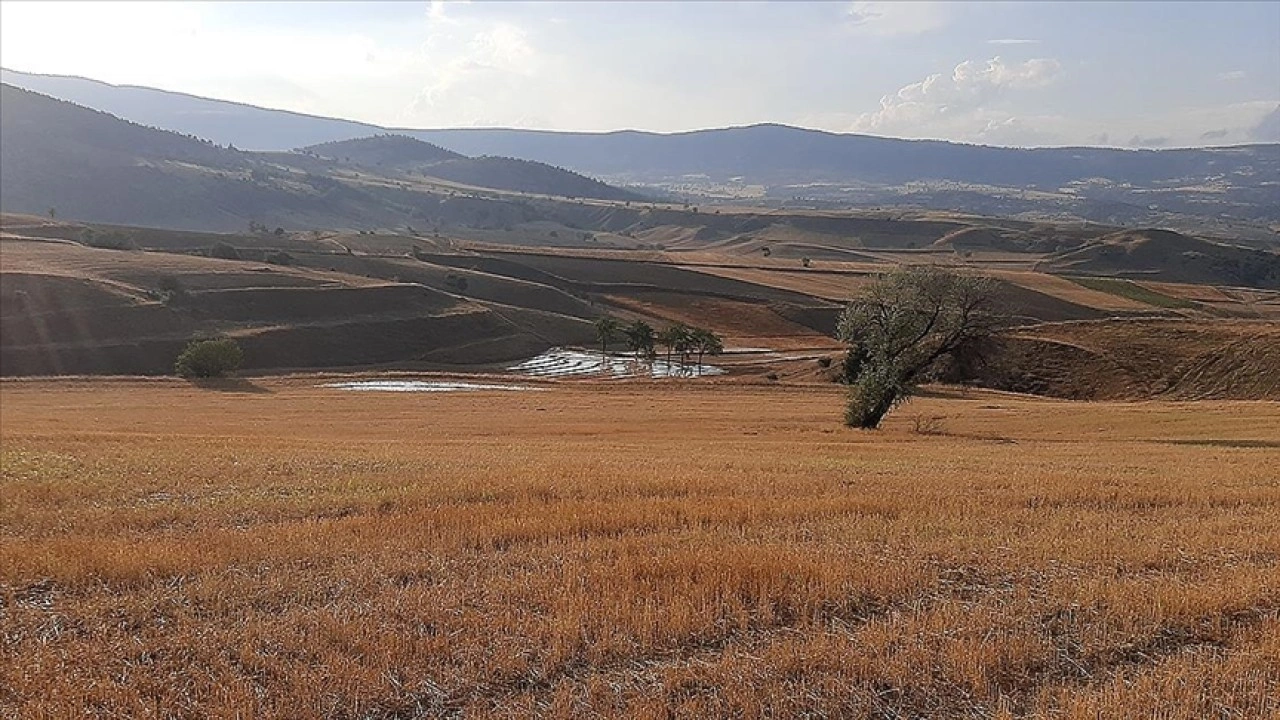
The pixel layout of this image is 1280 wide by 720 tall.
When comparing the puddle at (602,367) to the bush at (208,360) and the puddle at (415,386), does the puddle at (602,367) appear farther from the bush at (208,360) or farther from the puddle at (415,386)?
the bush at (208,360)

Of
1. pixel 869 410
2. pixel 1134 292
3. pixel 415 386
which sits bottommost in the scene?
pixel 415 386

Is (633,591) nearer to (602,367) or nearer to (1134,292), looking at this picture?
(602,367)

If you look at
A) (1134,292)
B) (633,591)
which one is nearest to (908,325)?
(633,591)

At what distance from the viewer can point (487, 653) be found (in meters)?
8.88

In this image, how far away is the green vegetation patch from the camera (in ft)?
482

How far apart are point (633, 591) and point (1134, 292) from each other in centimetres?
17513

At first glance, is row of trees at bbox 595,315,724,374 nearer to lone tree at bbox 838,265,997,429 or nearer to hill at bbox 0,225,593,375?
hill at bbox 0,225,593,375

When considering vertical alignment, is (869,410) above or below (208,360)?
above

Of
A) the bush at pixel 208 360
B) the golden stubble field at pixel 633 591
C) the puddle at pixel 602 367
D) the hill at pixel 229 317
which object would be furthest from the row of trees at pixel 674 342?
the golden stubble field at pixel 633 591

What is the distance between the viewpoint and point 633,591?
411 inches

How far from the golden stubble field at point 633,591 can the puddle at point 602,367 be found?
273 feet

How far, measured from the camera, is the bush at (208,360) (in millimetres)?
90125

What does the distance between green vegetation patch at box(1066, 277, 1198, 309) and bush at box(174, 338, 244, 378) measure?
134905 millimetres

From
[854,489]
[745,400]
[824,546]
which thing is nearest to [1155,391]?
[745,400]
